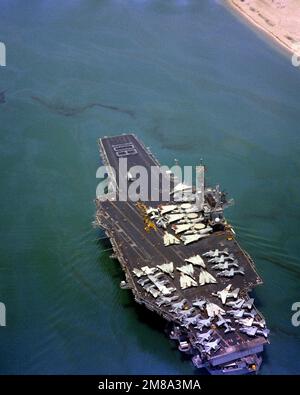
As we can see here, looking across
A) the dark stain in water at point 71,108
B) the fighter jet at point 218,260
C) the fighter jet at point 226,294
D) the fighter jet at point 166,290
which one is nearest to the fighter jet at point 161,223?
the fighter jet at point 218,260

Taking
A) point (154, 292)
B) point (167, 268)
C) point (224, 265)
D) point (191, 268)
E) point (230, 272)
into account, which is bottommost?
point (154, 292)

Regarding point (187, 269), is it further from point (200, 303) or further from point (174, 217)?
point (174, 217)

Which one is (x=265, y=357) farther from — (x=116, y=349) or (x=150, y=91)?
(x=150, y=91)

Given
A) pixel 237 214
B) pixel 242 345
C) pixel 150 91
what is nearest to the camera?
pixel 242 345

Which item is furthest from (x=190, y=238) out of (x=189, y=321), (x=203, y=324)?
(x=203, y=324)

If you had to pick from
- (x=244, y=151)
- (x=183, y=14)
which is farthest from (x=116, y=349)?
(x=183, y=14)

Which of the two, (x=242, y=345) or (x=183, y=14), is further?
(x=183, y=14)

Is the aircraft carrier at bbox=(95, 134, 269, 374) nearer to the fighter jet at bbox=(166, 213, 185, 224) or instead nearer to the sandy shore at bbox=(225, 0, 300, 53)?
the fighter jet at bbox=(166, 213, 185, 224)
